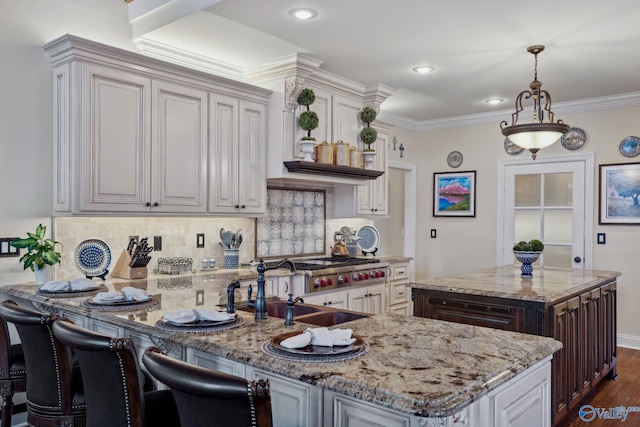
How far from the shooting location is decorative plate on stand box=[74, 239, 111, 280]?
3170 millimetres

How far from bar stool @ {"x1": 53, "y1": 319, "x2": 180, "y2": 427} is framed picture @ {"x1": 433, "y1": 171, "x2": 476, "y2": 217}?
16.6 feet

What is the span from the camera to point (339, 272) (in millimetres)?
A: 4418

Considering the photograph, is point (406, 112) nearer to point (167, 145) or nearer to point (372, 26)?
point (372, 26)

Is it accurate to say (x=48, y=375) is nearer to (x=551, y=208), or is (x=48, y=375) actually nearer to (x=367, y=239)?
(x=367, y=239)

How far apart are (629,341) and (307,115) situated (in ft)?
13.0

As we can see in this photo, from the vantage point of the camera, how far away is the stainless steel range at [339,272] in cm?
416

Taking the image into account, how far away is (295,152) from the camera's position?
4184 mm

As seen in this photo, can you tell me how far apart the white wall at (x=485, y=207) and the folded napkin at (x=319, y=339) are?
14.9 ft

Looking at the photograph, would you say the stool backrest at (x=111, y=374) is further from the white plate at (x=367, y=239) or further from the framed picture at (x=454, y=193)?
the framed picture at (x=454, y=193)

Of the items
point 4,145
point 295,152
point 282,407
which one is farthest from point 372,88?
point 282,407

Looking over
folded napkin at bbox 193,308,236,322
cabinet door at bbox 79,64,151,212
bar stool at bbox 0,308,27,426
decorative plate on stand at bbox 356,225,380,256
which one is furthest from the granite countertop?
bar stool at bbox 0,308,27,426

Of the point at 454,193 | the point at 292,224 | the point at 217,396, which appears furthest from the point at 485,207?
the point at 217,396

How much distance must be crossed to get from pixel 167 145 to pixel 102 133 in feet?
1.52

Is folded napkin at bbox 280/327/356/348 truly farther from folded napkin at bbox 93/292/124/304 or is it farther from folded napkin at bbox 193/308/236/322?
folded napkin at bbox 93/292/124/304
